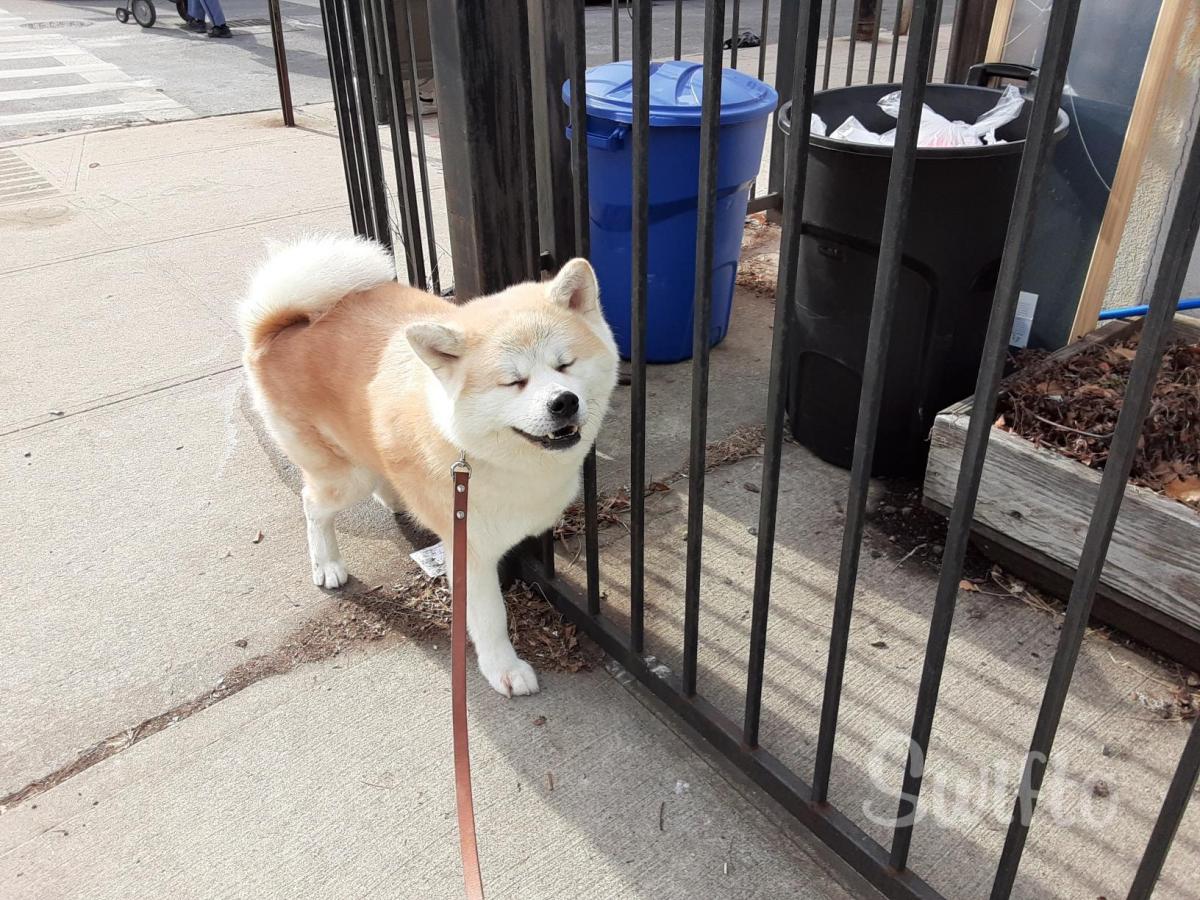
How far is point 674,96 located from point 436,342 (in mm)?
2068

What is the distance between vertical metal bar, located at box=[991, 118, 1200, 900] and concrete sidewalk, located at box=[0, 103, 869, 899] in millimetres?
728

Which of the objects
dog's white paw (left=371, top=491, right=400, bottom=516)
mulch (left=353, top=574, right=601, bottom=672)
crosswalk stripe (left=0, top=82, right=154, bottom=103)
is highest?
crosswalk stripe (left=0, top=82, right=154, bottom=103)

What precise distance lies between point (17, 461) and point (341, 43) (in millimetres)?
2086

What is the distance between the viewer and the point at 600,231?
3768 millimetres

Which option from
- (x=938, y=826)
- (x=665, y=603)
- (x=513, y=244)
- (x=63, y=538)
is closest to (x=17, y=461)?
(x=63, y=538)

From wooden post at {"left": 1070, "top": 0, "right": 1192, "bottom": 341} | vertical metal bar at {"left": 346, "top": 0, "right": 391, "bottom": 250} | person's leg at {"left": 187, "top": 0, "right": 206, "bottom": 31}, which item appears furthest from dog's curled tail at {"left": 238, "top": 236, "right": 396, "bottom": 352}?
person's leg at {"left": 187, "top": 0, "right": 206, "bottom": 31}

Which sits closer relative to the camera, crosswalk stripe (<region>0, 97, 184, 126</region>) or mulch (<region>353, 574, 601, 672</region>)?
mulch (<region>353, 574, 601, 672</region>)

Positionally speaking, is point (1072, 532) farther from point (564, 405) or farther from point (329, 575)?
point (329, 575)

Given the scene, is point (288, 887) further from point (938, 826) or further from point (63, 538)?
point (63, 538)

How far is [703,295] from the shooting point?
1.82m

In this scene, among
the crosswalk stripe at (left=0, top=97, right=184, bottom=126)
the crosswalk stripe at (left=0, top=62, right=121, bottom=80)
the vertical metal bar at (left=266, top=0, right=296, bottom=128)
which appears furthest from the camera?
the crosswalk stripe at (left=0, top=62, right=121, bottom=80)

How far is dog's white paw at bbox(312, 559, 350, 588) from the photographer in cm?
286

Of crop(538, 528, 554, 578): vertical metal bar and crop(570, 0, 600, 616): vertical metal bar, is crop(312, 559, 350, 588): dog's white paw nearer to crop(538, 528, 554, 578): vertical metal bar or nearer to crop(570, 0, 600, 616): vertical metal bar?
crop(538, 528, 554, 578): vertical metal bar

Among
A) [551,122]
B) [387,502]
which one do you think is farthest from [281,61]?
[387,502]
